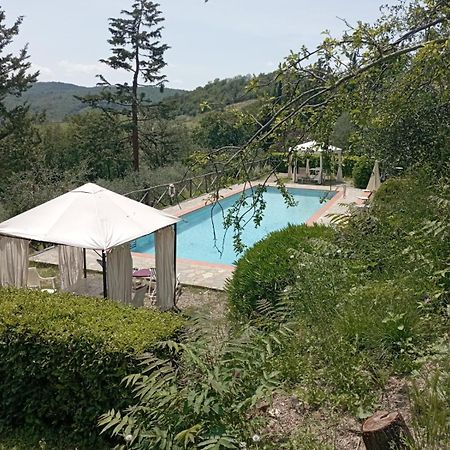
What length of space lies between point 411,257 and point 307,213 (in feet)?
47.5

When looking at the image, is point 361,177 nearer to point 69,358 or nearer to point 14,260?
point 14,260

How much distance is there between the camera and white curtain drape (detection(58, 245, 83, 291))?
9031 millimetres

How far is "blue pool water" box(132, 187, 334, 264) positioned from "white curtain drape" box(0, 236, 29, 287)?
14.2 feet

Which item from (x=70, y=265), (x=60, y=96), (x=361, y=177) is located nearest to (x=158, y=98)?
(x=60, y=96)

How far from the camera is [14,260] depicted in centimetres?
816

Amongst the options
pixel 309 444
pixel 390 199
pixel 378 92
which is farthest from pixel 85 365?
pixel 390 199

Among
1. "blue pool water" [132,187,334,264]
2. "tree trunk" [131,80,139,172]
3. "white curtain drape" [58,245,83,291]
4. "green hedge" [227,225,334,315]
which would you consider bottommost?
"blue pool water" [132,187,334,264]

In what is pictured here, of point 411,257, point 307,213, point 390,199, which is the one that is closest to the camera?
point 411,257

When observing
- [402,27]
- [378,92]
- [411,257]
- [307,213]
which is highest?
[402,27]

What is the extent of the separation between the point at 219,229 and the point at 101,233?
10183 millimetres

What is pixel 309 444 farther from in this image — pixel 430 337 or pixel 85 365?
pixel 85 365

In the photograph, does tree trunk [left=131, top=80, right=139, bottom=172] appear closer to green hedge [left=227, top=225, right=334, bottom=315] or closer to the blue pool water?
the blue pool water

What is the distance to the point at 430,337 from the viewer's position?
3.69m

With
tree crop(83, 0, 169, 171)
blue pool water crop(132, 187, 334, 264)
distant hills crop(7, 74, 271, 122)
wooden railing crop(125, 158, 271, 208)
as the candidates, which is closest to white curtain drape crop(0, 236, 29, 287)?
blue pool water crop(132, 187, 334, 264)
